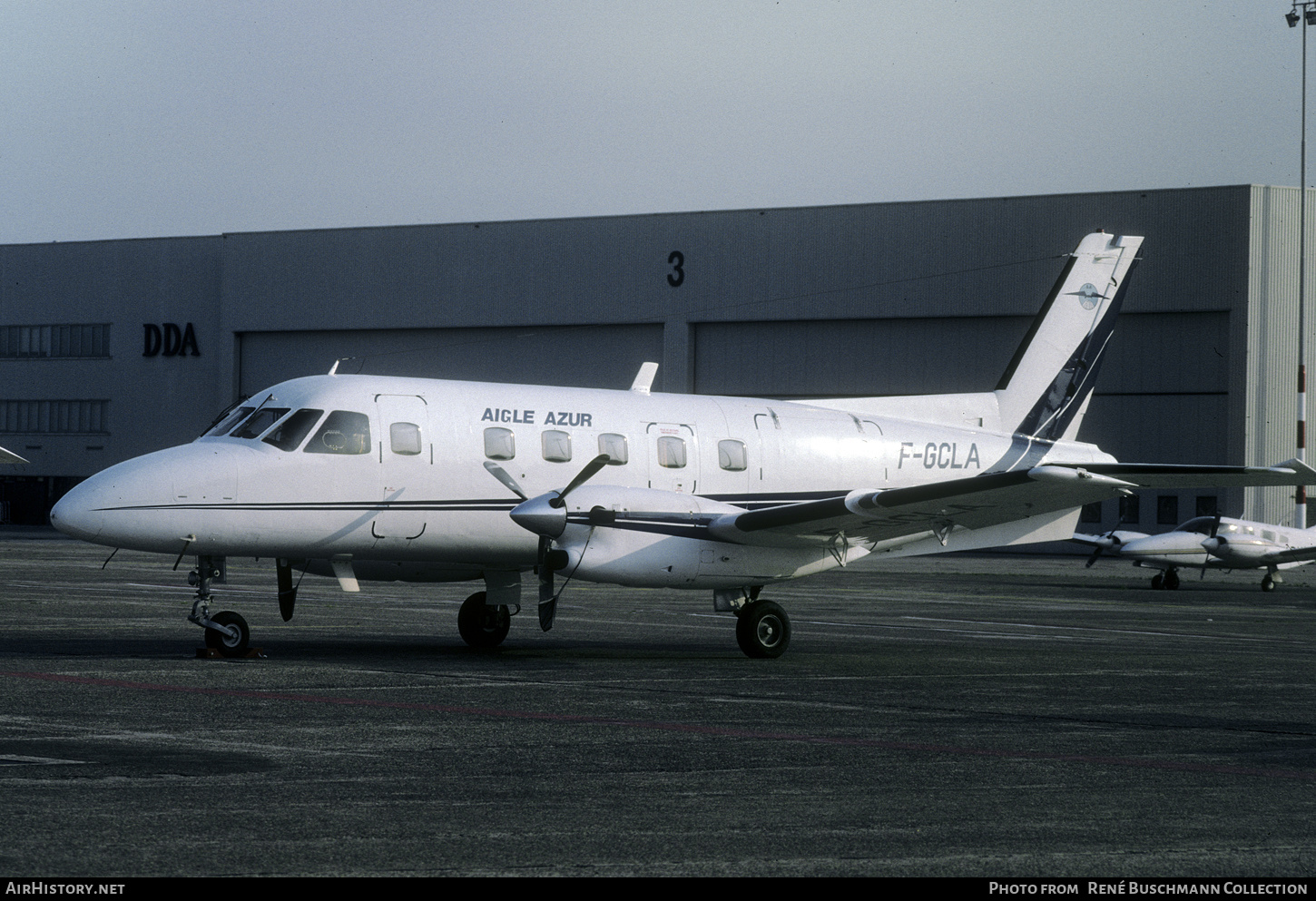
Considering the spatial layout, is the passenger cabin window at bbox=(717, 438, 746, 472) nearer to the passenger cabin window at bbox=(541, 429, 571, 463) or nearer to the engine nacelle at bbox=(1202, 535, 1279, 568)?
the passenger cabin window at bbox=(541, 429, 571, 463)

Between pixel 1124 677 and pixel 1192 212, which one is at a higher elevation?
pixel 1192 212

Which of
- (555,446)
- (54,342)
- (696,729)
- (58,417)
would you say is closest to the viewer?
(696,729)

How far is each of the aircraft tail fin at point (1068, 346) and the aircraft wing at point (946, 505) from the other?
349cm

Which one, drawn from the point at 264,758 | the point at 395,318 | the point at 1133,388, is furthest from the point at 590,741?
the point at 395,318

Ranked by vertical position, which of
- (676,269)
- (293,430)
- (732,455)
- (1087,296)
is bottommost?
(732,455)

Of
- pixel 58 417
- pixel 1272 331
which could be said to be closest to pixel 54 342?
pixel 58 417

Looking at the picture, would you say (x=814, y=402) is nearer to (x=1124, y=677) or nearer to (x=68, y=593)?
(x=1124, y=677)

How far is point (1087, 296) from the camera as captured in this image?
2256 centimetres

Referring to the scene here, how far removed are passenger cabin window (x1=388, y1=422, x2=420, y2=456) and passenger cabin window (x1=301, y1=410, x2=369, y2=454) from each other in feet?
0.95

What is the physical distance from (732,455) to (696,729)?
25.1ft

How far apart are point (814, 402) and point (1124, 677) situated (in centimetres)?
595

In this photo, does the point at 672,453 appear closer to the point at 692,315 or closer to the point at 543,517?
the point at 543,517

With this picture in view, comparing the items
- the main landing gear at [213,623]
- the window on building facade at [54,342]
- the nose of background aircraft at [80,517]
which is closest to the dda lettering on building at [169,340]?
the window on building facade at [54,342]
